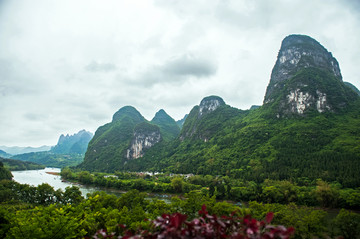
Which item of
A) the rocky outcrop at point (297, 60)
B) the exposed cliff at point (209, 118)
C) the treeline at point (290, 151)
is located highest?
the rocky outcrop at point (297, 60)

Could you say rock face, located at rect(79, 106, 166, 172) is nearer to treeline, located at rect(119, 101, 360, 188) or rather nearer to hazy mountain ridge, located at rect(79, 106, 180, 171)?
hazy mountain ridge, located at rect(79, 106, 180, 171)

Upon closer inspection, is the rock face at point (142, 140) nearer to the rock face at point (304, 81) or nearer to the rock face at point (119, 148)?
the rock face at point (119, 148)

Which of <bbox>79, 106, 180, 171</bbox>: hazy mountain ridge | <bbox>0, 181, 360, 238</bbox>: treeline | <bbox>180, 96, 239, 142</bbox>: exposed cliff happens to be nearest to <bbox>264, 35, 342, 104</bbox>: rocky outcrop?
<bbox>180, 96, 239, 142</bbox>: exposed cliff

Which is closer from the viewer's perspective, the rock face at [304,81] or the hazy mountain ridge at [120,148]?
the rock face at [304,81]

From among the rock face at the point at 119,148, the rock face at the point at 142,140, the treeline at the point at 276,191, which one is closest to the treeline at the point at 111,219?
the treeline at the point at 276,191

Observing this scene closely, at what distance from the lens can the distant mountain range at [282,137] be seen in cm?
6162

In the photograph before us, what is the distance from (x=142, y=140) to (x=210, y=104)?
68.7 metres

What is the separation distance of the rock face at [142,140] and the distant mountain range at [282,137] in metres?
0.80

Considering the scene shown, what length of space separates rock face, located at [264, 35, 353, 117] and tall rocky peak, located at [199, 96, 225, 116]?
43.4 m

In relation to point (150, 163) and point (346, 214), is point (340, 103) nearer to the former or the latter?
point (346, 214)

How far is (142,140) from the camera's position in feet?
528

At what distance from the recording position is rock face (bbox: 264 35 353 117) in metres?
98.2

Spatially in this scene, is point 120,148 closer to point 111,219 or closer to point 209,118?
point 209,118

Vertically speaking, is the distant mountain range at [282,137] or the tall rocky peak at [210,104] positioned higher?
the tall rocky peak at [210,104]
